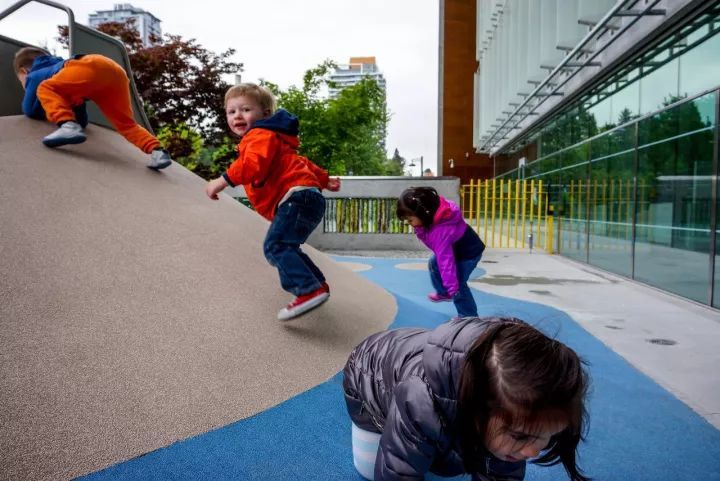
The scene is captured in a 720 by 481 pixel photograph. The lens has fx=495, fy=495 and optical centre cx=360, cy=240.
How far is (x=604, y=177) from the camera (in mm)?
8695

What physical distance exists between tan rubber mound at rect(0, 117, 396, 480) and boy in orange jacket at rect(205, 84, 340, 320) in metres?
0.33

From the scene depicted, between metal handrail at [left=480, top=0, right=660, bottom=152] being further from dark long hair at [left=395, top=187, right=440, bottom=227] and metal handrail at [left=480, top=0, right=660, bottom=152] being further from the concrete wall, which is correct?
dark long hair at [left=395, top=187, right=440, bottom=227]

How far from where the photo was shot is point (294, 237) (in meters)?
3.16

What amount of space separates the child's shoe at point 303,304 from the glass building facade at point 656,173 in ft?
15.2

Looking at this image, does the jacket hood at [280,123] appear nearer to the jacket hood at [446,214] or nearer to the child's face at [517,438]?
the jacket hood at [446,214]

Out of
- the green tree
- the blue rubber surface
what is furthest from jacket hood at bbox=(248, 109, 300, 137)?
the green tree

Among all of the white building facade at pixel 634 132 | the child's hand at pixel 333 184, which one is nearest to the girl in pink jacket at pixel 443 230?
the child's hand at pixel 333 184

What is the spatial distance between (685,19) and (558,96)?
21.1 feet

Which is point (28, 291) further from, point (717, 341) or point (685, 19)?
point (685, 19)

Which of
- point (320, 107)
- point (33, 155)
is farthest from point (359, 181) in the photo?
point (320, 107)

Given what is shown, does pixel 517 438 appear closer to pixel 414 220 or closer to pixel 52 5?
pixel 414 220

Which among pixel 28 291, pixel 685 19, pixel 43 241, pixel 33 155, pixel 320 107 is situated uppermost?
pixel 320 107

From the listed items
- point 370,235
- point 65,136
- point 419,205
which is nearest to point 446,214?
point 419,205

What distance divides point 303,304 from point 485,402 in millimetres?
2203
